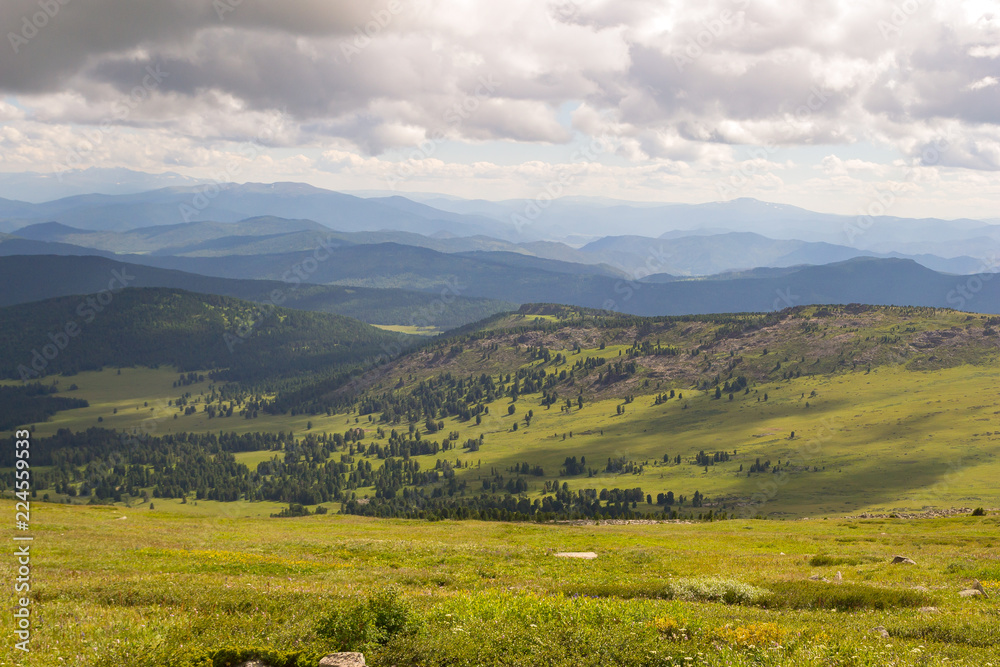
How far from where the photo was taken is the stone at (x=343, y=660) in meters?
16.1

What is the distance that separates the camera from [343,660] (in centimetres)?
1628

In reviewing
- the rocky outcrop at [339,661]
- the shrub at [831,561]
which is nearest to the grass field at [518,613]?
the rocky outcrop at [339,661]

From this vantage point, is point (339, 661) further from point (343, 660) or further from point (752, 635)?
point (752, 635)

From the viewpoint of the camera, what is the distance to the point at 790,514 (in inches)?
7603

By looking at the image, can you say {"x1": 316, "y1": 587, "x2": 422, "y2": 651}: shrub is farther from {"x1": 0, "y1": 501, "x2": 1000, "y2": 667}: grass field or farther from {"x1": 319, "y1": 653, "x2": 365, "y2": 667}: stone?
{"x1": 319, "y1": 653, "x2": 365, "y2": 667}: stone

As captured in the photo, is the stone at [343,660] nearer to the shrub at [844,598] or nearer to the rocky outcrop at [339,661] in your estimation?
the rocky outcrop at [339,661]

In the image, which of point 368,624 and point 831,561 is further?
point 831,561

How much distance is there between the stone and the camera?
16.1m

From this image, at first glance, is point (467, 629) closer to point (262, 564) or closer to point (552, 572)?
point (552, 572)

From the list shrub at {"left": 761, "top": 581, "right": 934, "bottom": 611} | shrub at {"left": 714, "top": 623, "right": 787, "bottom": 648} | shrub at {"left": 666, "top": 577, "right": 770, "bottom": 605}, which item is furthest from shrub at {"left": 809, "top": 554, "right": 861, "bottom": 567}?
shrub at {"left": 714, "top": 623, "right": 787, "bottom": 648}

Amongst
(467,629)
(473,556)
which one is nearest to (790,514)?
(473,556)

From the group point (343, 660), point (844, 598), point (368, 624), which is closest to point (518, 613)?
point (368, 624)

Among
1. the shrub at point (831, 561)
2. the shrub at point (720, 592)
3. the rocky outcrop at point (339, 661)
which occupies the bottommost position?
the shrub at point (831, 561)

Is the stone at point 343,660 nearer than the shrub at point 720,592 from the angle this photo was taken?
Yes
